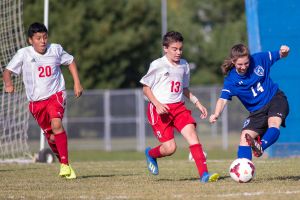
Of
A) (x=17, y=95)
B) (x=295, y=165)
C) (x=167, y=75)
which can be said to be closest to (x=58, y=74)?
(x=167, y=75)

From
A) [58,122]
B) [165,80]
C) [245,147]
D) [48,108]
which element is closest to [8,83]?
[48,108]

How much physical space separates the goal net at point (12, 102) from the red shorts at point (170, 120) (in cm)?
643

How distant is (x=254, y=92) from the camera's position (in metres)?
9.68

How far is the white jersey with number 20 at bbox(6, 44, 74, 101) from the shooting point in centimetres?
1078

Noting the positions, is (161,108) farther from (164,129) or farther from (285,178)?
(285,178)

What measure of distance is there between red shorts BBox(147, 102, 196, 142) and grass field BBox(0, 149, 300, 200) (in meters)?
0.60

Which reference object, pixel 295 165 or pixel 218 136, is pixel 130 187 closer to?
pixel 295 165

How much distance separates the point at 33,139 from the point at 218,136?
7.19 m

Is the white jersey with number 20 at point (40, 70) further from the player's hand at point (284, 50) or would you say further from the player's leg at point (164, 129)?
the player's hand at point (284, 50)

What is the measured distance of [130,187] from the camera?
9.09 meters

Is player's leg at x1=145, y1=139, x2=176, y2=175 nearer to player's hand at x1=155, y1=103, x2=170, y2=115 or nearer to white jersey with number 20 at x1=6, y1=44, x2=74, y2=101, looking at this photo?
player's hand at x1=155, y1=103, x2=170, y2=115

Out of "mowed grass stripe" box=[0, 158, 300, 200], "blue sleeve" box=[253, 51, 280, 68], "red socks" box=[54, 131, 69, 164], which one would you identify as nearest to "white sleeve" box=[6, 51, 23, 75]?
"red socks" box=[54, 131, 69, 164]

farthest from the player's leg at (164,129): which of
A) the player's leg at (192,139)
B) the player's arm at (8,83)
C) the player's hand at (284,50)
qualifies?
the player's arm at (8,83)

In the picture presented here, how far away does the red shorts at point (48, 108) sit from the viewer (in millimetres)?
10680
